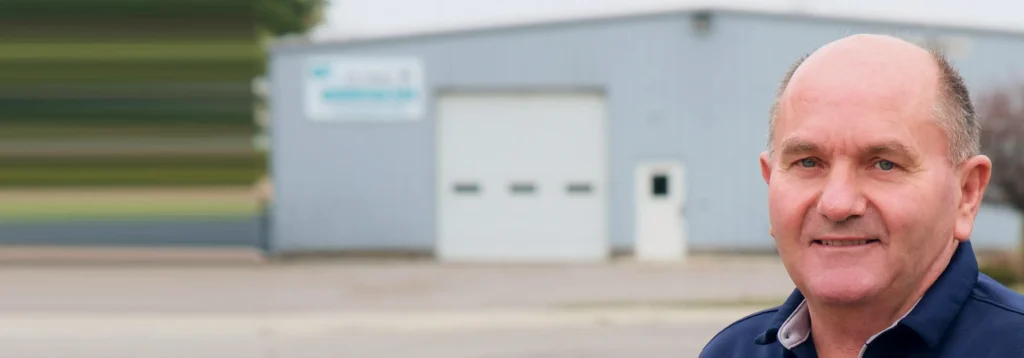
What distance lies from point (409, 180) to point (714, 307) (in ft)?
20.3

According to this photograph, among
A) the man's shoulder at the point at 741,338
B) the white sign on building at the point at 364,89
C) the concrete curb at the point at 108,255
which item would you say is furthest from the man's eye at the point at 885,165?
the white sign on building at the point at 364,89

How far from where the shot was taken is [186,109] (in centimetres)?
1191

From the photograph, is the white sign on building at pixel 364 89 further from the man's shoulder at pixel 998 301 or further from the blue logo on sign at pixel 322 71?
the man's shoulder at pixel 998 301

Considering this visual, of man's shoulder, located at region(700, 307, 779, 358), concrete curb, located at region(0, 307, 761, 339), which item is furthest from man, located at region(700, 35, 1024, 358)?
concrete curb, located at region(0, 307, 761, 339)

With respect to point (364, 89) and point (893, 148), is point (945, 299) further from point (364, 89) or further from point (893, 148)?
point (364, 89)

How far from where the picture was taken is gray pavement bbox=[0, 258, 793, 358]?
29.9ft

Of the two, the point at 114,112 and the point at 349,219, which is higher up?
the point at 114,112

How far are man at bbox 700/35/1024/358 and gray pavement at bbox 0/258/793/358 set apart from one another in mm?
6962

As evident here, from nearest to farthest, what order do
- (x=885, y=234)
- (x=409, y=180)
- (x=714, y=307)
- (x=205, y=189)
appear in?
1. (x=885, y=234)
2. (x=714, y=307)
3. (x=205, y=189)
4. (x=409, y=180)

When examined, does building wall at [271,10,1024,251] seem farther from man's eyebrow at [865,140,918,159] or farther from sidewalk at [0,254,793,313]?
man's eyebrow at [865,140,918,159]

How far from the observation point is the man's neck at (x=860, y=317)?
5.03ft

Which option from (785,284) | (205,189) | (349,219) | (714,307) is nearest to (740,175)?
(785,284)

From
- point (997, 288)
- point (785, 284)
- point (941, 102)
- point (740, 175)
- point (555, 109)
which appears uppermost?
point (941, 102)

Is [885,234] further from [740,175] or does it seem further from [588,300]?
[740,175]
